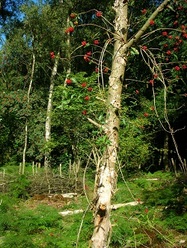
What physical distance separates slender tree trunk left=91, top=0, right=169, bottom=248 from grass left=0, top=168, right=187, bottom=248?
257 cm

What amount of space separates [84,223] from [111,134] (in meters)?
4.79

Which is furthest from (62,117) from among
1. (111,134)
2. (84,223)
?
(111,134)

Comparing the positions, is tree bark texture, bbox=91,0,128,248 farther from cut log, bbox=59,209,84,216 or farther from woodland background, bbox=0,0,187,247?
cut log, bbox=59,209,84,216

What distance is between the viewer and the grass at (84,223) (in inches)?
225

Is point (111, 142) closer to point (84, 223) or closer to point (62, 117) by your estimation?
point (84, 223)

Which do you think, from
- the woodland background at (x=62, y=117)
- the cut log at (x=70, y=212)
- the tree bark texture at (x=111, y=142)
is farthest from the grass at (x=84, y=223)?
the tree bark texture at (x=111, y=142)

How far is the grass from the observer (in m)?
5.72

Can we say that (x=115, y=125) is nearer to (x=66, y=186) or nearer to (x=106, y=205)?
(x=106, y=205)

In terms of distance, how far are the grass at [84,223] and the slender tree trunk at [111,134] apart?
8.44 feet

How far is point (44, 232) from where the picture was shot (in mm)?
6684

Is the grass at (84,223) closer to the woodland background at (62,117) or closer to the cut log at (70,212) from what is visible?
the woodland background at (62,117)

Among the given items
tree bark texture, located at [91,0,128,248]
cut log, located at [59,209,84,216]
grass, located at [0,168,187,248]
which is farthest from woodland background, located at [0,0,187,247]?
tree bark texture, located at [91,0,128,248]

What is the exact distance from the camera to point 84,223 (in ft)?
20.8

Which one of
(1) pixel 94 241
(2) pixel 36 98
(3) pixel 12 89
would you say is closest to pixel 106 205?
(1) pixel 94 241
